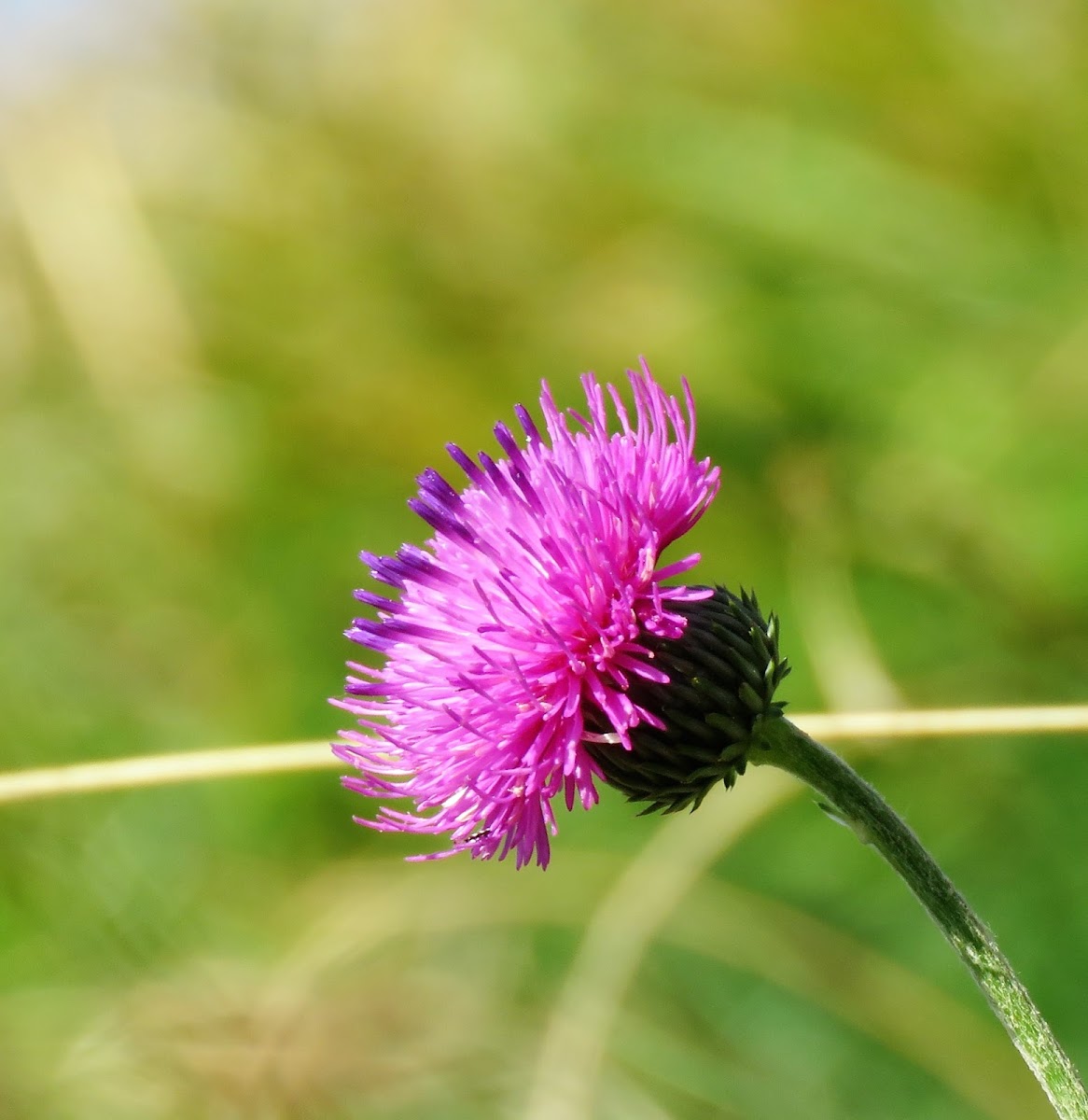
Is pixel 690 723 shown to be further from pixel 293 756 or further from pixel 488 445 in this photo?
pixel 488 445

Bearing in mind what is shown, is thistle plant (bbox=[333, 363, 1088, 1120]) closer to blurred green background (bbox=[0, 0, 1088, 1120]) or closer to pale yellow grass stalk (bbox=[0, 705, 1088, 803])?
pale yellow grass stalk (bbox=[0, 705, 1088, 803])

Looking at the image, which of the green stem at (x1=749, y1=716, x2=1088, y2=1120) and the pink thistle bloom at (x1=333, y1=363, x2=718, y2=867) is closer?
the green stem at (x1=749, y1=716, x2=1088, y2=1120)

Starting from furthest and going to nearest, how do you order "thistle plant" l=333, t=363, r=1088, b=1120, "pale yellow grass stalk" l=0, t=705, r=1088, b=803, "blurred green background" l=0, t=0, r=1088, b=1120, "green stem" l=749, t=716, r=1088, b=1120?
"blurred green background" l=0, t=0, r=1088, b=1120 < "pale yellow grass stalk" l=0, t=705, r=1088, b=803 < "thistle plant" l=333, t=363, r=1088, b=1120 < "green stem" l=749, t=716, r=1088, b=1120

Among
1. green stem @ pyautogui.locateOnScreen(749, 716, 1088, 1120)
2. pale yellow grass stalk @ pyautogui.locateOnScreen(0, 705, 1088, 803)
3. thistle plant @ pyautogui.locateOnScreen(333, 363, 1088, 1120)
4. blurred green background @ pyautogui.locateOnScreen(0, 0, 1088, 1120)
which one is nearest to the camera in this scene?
green stem @ pyautogui.locateOnScreen(749, 716, 1088, 1120)


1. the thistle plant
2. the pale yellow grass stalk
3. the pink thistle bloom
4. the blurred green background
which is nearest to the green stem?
the thistle plant

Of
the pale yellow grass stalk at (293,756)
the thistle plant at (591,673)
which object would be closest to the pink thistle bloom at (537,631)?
the thistle plant at (591,673)

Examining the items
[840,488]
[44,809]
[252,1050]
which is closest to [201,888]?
[44,809]

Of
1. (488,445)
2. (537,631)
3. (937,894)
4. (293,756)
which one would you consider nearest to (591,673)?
(537,631)
